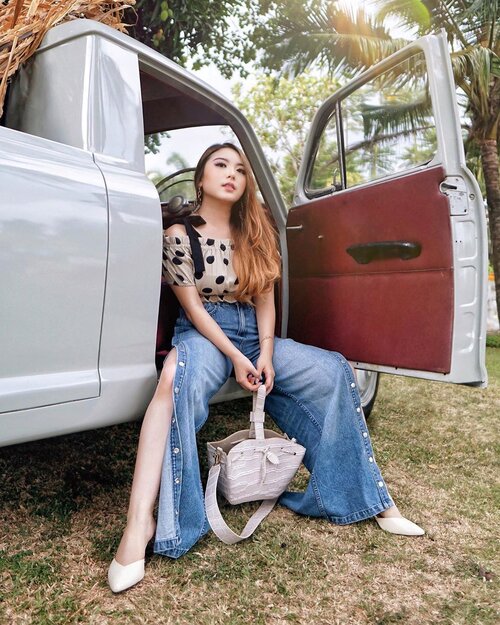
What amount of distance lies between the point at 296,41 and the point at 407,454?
7843mm

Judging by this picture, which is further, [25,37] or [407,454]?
[407,454]

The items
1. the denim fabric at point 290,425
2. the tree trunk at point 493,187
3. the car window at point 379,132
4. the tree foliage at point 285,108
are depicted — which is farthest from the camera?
the tree foliage at point 285,108

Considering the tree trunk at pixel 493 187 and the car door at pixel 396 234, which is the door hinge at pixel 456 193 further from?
the tree trunk at pixel 493 187

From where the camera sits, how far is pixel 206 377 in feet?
6.15

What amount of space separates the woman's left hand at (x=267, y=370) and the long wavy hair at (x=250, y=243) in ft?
0.84

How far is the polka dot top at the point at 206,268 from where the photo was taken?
205 centimetres

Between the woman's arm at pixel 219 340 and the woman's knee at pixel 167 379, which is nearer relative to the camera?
the woman's knee at pixel 167 379

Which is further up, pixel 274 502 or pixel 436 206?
pixel 436 206

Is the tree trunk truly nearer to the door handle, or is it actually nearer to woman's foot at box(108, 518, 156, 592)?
the door handle

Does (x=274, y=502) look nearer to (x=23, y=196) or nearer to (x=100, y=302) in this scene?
(x=100, y=302)

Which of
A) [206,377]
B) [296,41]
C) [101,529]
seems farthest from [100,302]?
[296,41]

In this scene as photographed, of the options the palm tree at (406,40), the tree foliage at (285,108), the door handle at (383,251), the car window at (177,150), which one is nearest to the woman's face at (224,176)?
the car window at (177,150)

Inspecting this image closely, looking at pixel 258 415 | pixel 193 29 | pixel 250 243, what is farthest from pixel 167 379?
pixel 193 29

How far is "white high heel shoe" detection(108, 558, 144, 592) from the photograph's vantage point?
60.4 inches
